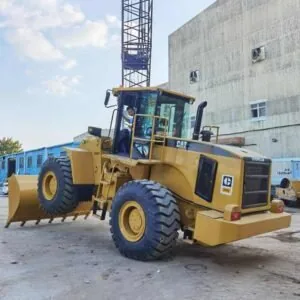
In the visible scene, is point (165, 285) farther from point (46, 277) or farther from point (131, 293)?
point (46, 277)

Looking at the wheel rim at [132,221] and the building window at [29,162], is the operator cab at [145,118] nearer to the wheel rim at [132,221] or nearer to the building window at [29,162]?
the wheel rim at [132,221]

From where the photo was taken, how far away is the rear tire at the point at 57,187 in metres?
Result: 7.08

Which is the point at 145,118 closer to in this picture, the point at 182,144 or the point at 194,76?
the point at 182,144

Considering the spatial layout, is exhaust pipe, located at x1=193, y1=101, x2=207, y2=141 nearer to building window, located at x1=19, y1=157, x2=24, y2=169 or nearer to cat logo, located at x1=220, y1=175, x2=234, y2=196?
cat logo, located at x1=220, y1=175, x2=234, y2=196

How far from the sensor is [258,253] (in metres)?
6.27

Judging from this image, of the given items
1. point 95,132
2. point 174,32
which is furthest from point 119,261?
point 174,32

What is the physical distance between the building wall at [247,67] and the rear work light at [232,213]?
56.8 feet

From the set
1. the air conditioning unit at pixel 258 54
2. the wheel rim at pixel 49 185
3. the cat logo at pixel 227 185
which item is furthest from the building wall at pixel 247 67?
the cat logo at pixel 227 185

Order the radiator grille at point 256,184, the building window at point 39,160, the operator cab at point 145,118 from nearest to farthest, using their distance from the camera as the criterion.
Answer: the radiator grille at point 256,184, the operator cab at point 145,118, the building window at point 39,160

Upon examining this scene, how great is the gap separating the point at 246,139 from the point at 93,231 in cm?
1768

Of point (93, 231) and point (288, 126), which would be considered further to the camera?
point (288, 126)

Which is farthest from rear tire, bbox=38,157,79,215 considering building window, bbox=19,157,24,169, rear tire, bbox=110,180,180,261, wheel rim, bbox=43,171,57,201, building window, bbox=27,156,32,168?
building window, bbox=19,157,24,169

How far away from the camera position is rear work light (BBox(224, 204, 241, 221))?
16.6ft

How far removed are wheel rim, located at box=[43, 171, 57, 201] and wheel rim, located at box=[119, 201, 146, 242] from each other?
2.00 m
